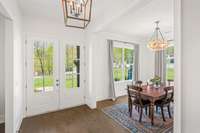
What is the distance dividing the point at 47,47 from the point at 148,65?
15.8ft

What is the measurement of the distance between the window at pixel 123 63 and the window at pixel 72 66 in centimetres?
178

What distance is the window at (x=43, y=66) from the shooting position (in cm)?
342

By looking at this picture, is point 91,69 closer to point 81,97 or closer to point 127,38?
point 81,97

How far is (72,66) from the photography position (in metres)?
3.96

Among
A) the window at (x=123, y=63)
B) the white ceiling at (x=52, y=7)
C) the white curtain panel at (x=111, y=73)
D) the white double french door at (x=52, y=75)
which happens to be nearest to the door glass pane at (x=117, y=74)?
the window at (x=123, y=63)

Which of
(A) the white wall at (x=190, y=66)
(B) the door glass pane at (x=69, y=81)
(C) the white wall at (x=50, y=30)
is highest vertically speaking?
(C) the white wall at (x=50, y=30)

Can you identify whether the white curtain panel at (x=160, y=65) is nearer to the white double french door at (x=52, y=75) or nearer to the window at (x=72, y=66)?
the white double french door at (x=52, y=75)

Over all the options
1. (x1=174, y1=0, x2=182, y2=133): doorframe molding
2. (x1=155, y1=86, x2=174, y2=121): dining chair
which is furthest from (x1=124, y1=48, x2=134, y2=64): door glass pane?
(x1=174, y1=0, x2=182, y2=133): doorframe molding

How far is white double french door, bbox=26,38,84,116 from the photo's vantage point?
3.34 meters

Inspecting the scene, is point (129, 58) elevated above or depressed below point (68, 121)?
above

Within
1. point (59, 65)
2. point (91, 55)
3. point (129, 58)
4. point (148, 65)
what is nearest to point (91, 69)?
point (91, 55)

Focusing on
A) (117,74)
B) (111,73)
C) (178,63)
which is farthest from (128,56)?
(178,63)

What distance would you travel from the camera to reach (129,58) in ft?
18.6

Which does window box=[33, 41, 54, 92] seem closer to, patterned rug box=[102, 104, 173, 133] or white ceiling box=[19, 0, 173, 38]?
white ceiling box=[19, 0, 173, 38]
